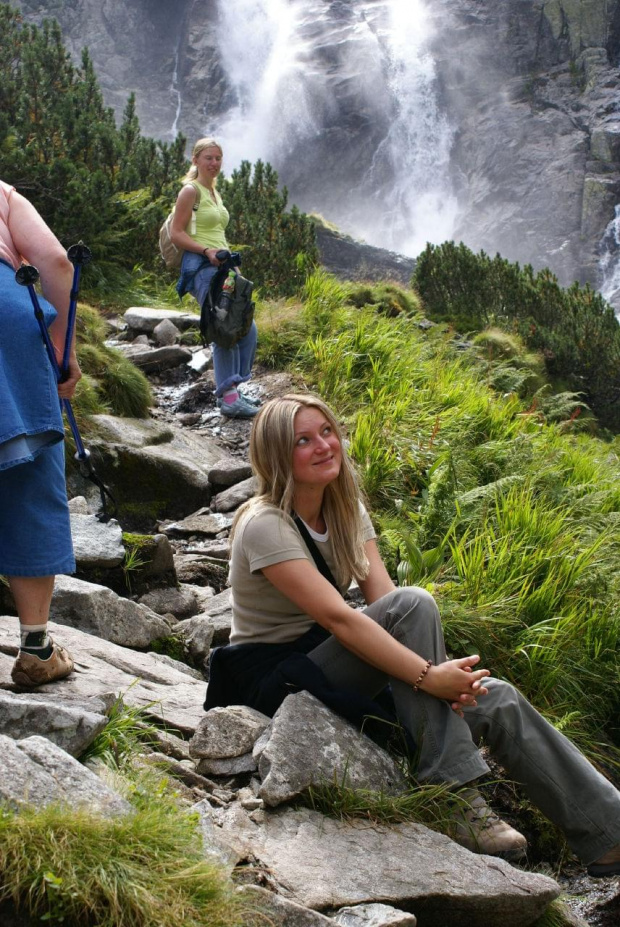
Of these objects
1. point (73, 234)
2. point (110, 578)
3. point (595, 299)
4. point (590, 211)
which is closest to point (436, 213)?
point (590, 211)

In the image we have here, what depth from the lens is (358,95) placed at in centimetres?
5844

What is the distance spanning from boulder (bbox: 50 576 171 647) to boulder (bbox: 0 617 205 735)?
177 millimetres

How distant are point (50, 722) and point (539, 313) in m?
14.9

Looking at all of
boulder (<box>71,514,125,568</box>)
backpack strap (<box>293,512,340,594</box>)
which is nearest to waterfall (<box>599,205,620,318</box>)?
boulder (<box>71,514,125,568</box>)

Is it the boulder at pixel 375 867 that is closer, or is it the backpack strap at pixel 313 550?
the boulder at pixel 375 867

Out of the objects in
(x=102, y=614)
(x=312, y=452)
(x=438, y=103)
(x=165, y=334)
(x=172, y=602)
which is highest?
(x=438, y=103)

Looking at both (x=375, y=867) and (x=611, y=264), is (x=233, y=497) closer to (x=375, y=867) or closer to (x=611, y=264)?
(x=375, y=867)

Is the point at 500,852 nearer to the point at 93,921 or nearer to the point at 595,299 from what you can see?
the point at 93,921

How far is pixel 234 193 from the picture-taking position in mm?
14422

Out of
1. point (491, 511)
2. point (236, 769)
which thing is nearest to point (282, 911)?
point (236, 769)

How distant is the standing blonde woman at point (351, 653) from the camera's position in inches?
109

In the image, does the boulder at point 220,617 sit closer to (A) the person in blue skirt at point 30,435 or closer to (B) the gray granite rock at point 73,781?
(A) the person in blue skirt at point 30,435

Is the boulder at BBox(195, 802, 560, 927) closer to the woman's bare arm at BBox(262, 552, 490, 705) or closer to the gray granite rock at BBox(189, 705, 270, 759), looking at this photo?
the gray granite rock at BBox(189, 705, 270, 759)

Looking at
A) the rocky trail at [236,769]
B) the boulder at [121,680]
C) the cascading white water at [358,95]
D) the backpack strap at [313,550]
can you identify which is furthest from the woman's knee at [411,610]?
the cascading white water at [358,95]
